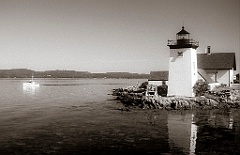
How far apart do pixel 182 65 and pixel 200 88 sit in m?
4.43

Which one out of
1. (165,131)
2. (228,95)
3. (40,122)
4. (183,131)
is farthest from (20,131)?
(228,95)

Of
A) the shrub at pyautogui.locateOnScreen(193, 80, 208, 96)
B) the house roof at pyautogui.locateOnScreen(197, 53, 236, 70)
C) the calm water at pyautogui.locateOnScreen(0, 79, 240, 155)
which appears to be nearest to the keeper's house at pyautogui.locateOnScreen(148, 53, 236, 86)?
the house roof at pyautogui.locateOnScreen(197, 53, 236, 70)

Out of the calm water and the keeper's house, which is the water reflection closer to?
the keeper's house

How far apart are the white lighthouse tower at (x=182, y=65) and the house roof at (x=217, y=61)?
8.19 meters

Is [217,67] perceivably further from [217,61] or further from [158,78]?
[158,78]

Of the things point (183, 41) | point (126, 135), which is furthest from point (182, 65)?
point (126, 135)

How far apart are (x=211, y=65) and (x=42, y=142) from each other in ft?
111

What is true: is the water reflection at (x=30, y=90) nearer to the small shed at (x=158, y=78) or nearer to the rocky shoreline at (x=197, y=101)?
the small shed at (x=158, y=78)

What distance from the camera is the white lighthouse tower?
117ft

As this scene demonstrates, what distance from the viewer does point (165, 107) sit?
1373 inches

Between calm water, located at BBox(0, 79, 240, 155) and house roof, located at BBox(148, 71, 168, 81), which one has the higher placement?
house roof, located at BBox(148, 71, 168, 81)

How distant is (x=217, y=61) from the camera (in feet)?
146

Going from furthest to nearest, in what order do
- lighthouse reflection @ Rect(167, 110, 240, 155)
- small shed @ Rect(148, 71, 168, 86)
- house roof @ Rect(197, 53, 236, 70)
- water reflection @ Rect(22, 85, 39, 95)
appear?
water reflection @ Rect(22, 85, 39, 95), small shed @ Rect(148, 71, 168, 86), house roof @ Rect(197, 53, 236, 70), lighthouse reflection @ Rect(167, 110, 240, 155)

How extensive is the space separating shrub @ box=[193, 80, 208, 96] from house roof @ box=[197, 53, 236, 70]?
7.26 meters
